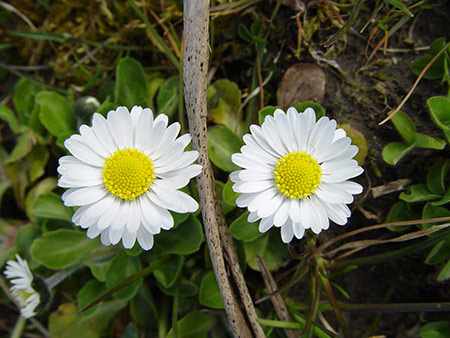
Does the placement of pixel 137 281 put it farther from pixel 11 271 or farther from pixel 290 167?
pixel 290 167

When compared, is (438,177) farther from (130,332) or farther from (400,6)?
(130,332)

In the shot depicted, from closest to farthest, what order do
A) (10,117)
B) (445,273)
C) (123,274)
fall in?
(445,273)
(123,274)
(10,117)

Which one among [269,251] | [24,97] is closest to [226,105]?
[269,251]

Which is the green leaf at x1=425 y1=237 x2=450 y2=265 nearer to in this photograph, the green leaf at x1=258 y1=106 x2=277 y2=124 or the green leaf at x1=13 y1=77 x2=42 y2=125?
the green leaf at x1=258 y1=106 x2=277 y2=124

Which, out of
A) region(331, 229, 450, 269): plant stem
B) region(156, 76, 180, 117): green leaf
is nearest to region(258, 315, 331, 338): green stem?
region(331, 229, 450, 269): plant stem

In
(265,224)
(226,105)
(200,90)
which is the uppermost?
(226,105)

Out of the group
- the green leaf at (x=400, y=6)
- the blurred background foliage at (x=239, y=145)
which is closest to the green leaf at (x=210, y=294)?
the blurred background foliage at (x=239, y=145)
